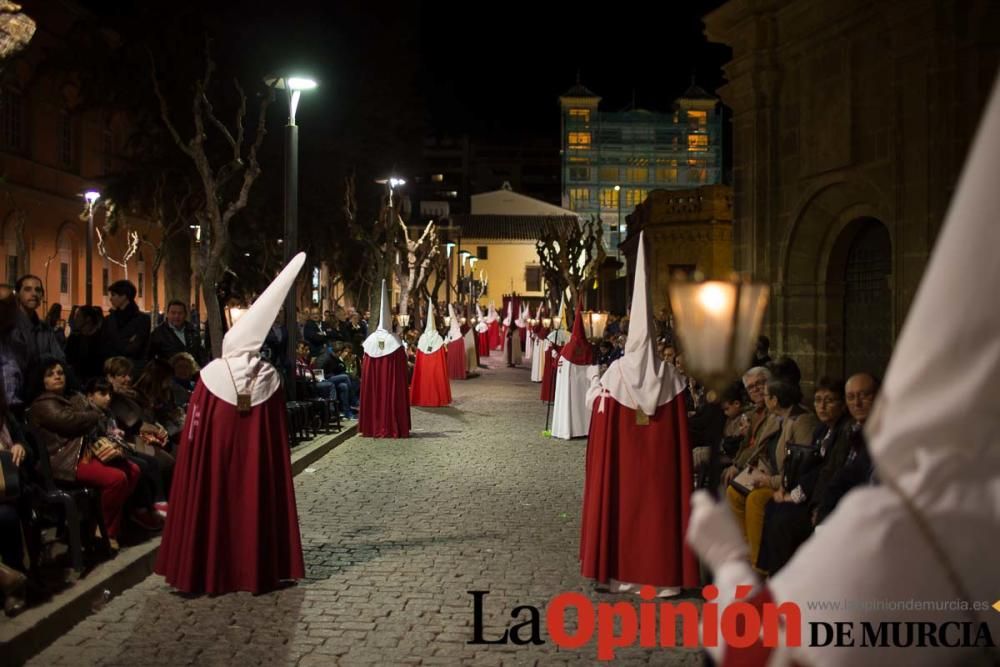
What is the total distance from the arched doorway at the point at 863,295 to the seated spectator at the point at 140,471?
10.1 metres

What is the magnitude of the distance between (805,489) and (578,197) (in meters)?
90.6

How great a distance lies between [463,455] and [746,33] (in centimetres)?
856

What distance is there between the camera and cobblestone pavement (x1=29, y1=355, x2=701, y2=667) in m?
5.76

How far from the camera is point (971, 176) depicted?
1.72 meters

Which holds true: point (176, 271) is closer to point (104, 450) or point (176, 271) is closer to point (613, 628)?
point (104, 450)

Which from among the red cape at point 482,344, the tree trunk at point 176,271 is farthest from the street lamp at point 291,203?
the red cape at point 482,344

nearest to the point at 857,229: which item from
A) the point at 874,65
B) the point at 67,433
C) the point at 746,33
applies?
the point at 874,65

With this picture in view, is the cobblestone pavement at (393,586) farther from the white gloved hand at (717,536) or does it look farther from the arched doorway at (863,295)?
the arched doorway at (863,295)

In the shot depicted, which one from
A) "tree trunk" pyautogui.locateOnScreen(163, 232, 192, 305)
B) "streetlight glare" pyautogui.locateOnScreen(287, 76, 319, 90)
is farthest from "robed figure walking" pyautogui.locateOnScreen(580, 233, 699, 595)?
Answer: "tree trunk" pyautogui.locateOnScreen(163, 232, 192, 305)

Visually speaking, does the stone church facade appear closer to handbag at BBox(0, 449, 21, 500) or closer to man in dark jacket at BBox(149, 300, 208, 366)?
man in dark jacket at BBox(149, 300, 208, 366)

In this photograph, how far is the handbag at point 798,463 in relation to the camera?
7.07 m

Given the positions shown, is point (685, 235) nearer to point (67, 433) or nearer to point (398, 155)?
point (398, 155)

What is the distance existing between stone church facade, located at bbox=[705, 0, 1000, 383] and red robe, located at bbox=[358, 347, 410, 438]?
19.6 feet

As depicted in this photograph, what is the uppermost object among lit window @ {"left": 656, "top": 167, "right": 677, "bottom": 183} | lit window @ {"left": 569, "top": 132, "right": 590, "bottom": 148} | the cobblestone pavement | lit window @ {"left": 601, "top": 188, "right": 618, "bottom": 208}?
lit window @ {"left": 569, "top": 132, "right": 590, "bottom": 148}
